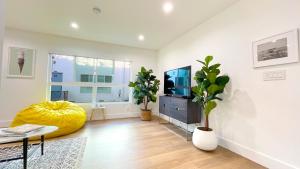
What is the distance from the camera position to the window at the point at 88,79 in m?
4.26

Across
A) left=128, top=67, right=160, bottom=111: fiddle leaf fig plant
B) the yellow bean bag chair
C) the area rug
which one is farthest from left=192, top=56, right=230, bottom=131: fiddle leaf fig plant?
the yellow bean bag chair

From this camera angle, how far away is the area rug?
A: 1830 mm

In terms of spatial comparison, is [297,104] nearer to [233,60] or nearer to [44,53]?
[233,60]

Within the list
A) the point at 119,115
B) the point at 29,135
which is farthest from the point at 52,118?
the point at 119,115

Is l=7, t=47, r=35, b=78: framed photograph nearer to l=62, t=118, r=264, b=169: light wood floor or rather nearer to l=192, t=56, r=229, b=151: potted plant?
l=62, t=118, r=264, b=169: light wood floor

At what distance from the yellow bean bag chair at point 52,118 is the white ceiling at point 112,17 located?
1993mm

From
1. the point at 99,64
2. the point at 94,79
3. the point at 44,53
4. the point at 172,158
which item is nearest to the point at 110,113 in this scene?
the point at 94,79

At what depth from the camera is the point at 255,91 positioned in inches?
83.5

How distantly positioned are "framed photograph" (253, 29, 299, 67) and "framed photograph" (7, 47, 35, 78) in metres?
5.16

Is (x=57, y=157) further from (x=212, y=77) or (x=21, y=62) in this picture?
(x=21, y=62)

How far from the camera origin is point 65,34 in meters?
3.97

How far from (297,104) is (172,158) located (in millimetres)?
1753

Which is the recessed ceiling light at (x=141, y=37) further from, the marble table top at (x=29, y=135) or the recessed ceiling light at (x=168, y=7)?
the marble table top at (x=29, y=135)

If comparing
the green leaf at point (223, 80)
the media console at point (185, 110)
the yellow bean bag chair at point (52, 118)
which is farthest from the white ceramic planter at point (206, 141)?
the yellow bean bag chair at point (52, 118)
